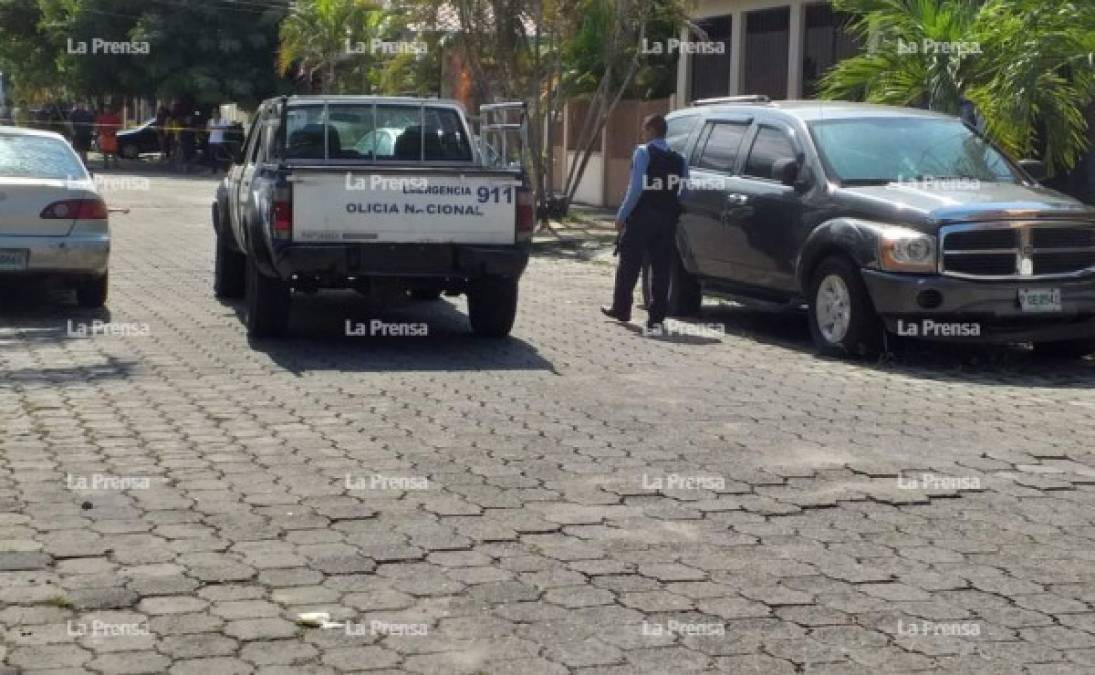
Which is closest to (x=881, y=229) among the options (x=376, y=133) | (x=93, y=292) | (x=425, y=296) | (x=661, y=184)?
(x=661, y=184)

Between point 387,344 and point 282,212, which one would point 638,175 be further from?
point 282,212

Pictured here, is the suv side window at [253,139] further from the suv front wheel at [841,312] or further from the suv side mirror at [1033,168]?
the suv side mirror at [1033,168]

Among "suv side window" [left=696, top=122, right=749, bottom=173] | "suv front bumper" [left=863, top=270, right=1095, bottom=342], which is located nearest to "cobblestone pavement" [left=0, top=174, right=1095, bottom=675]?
"suv front bumper" [left=863, top=270, right=1095, bottom=342]

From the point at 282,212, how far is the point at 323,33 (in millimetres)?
30675

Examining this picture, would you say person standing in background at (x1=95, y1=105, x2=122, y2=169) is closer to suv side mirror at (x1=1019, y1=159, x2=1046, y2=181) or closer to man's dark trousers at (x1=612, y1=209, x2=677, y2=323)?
man's dark trousers at (x1=612, y1=209, x2=677, y2=323)

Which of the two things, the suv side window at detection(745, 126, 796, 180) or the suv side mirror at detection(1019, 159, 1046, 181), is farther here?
the suv side window at detection(745, 126, 796, 180)

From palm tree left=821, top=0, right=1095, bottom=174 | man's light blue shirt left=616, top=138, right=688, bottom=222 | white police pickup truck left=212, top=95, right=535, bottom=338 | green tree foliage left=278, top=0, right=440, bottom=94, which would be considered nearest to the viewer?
white police pickup truck left=212, top=95, right=535, bottom=338

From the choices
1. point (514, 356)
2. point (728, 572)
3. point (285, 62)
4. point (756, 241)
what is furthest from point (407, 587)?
point (285, 62)

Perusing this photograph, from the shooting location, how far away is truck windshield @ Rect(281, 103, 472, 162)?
43.1 feet

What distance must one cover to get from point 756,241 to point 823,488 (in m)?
5.75

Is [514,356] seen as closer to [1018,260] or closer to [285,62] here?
[1018,260]

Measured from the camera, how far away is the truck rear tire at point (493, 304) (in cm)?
1247

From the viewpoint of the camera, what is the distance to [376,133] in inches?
527

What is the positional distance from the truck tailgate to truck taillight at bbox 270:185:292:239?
0.04 m
